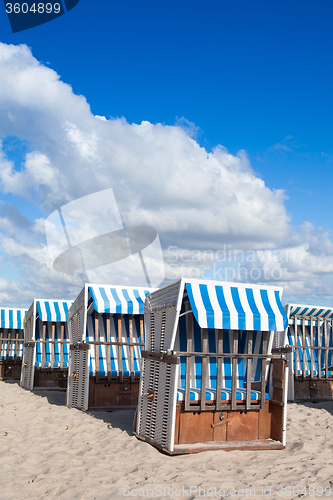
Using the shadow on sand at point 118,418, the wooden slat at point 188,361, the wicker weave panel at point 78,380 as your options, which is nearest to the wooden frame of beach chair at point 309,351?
the shadow on sand at point 118,418

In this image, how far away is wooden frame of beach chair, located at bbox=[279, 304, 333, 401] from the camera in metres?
11.1

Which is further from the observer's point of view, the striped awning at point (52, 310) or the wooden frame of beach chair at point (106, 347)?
the striped awning at point (52, 310)

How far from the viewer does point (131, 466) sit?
5145 millimetres

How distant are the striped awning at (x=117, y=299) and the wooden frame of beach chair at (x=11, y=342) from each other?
8.89 m

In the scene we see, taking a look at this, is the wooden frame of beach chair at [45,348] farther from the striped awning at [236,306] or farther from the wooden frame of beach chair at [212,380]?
the striped awning at [236,306]

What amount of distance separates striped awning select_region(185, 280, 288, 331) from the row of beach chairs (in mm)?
15

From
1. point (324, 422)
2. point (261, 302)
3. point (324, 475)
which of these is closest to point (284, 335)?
point (324, 422)

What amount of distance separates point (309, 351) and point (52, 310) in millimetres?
8250

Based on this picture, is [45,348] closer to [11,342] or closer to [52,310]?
[52,310]

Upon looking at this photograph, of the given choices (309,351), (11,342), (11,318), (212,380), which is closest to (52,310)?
(11,318)

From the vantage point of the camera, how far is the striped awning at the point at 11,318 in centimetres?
1677

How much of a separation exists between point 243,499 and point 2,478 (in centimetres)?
281

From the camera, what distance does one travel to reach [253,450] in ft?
19.1

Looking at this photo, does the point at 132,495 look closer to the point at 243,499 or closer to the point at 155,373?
the point at 243,499
